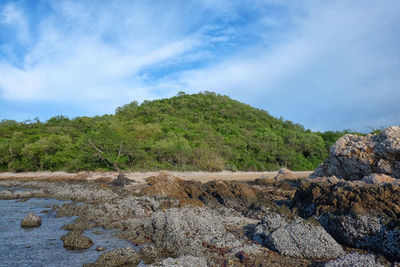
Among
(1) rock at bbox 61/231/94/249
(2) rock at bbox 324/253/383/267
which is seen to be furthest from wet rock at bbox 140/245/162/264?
(2) rock at bbox 324/253/383/267

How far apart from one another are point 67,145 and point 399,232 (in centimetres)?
4188

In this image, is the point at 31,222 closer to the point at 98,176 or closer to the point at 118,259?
the point at 118,259

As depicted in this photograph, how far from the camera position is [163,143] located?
A: 4072 cm

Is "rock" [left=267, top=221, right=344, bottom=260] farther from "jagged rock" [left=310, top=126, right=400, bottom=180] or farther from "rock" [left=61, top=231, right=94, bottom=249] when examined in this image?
"jagged rock" [left=310, top=126, right=400, bottom=180]

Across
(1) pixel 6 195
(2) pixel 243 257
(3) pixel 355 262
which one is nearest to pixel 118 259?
(2) pixel 243 257

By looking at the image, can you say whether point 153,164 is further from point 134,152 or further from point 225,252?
point 225,252

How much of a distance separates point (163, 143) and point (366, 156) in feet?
87.7

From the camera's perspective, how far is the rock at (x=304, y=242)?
795 centimetres

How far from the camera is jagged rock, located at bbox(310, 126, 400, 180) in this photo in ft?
64.5

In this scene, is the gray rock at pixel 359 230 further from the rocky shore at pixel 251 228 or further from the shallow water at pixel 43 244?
the shallow water at pixel 43 244

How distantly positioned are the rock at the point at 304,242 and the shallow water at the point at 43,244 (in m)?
5.07

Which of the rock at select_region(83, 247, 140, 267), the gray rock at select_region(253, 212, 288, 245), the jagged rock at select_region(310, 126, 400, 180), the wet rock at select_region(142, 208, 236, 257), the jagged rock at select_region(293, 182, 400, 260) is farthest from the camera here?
the jagged rock at select_region(310, 126, 400, 180)

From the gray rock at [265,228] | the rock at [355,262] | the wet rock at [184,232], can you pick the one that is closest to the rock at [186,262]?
the wet rock at [184,232]

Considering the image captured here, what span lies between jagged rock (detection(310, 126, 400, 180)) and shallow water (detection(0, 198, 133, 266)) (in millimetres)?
19000
